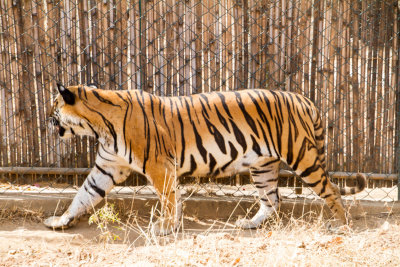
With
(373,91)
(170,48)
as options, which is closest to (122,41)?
(170,48)

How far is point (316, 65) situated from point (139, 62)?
2012mm

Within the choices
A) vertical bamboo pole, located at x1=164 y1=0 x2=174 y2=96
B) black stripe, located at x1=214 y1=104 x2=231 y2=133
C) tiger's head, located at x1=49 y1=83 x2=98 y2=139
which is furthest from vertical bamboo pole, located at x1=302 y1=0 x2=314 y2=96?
tiger's head, located at x1=49 y1=83 x2=98 y2=139

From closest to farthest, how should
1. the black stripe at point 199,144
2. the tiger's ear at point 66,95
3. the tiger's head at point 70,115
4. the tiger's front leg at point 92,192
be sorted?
the tiger's ear at point 66,95, the tiger's head at point 70,115, the black stripe at point 199,144, the tiger's front leg at point 92,192

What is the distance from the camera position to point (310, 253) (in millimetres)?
4012

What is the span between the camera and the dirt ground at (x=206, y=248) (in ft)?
12.8

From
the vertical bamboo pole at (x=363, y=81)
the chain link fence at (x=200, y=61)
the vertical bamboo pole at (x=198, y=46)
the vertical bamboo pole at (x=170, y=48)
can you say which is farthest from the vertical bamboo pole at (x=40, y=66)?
the vertical bamboo pole at (x=363, y=81)

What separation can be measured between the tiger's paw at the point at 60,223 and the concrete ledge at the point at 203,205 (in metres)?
0.39

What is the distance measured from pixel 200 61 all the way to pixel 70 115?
1619 millimetres

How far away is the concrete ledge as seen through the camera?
571 cm

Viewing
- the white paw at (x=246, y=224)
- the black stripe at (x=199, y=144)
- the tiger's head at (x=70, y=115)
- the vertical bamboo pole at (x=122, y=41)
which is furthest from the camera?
the vertical bamboo pole at (x=122, y=41)

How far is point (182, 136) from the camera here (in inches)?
202

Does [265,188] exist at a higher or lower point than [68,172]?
lower

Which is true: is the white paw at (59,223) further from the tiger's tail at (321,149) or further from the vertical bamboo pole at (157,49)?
the tiger's tail at (321,149)

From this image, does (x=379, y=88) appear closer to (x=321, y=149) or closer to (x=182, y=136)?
(x=321, y=149)
